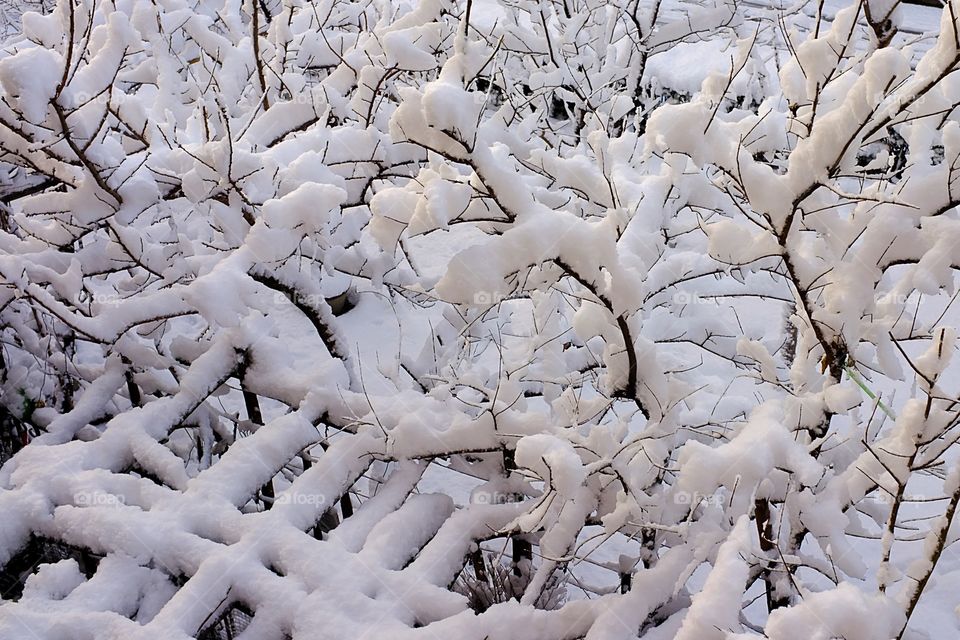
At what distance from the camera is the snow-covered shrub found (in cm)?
202

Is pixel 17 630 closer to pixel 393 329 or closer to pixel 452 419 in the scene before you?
pixel 452 419

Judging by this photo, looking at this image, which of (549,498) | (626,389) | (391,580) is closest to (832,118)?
(626,389)

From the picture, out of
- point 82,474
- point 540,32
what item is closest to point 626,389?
point 82,474

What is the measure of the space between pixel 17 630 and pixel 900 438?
8.56 feet

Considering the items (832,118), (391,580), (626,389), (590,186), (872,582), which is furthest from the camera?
(872,582)

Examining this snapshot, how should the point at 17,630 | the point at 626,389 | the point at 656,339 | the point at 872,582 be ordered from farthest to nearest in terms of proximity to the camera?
1. the point at 872,582
2. the point at 656,339
3. the point at 626,389
4. the point at 17,630

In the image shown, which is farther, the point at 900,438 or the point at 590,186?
the point at 590,186

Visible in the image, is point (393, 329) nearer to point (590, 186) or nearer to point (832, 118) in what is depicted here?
point (590, 186)

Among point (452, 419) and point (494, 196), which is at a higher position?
point (494, 196)

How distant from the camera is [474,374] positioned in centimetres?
332

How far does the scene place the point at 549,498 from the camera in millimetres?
2219

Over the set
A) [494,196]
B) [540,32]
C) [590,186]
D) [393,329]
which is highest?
[540,32]

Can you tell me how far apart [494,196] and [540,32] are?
492 cm

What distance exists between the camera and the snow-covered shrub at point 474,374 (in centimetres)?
202
